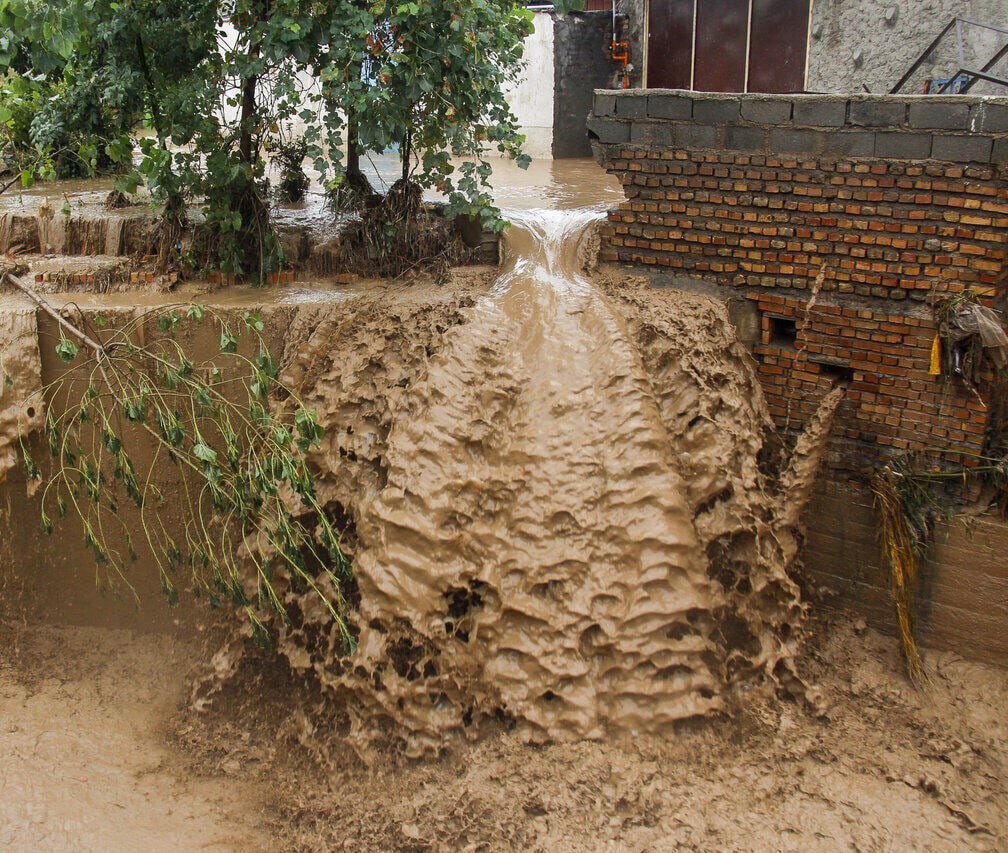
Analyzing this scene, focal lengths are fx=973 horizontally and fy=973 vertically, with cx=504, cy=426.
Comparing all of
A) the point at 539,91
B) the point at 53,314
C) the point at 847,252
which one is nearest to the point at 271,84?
the point at 53,314

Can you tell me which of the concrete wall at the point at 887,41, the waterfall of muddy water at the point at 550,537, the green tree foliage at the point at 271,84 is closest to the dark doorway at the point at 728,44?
the concrete wall at the point at 887,41

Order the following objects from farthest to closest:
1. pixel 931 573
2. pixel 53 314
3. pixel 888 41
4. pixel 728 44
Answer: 1. pixel 728 44
2. pixel 888 41
3. pixel 931 573
4. pixel 53 314

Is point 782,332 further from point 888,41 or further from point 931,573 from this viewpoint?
point 888,41

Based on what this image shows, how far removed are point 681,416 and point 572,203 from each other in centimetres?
268

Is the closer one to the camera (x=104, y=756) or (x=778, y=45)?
(x=104, y=756)

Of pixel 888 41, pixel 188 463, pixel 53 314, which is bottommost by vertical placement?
pixel 188 463

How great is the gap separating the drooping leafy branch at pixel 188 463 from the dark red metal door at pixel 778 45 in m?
6.97

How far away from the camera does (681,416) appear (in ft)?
17.3

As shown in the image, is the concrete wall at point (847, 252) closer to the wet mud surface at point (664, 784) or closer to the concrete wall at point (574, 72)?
the wet mud surface at point (664, 784)

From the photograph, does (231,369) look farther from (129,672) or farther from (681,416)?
(681,416)

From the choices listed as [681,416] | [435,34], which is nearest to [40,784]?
[681,416]

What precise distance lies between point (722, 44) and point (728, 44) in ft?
0.22

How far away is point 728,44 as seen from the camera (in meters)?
10.3

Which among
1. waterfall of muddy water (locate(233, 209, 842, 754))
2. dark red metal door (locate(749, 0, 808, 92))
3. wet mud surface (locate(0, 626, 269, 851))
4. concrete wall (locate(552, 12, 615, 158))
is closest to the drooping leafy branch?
waterfall of muddy water (locate(233, 209, 842, 754))
